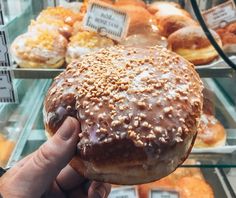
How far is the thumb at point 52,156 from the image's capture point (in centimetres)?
64

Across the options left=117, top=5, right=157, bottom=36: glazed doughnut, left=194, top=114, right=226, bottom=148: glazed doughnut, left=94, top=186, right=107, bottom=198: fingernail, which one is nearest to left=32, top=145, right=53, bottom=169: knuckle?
left=94, top=186, right=107, bottom=198: fingernail

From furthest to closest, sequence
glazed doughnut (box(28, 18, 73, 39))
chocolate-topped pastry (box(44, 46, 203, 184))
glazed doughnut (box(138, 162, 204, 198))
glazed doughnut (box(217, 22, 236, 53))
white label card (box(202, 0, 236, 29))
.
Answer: glazed doughnut (box(28, 18, 73, 39)), glazed doughnut (box(138, 162, 204, 198)), glazed doughnut (box(217, 22, 236, 53)), white label card (box(202, 0, 236, 29)), chocolate-topped pastry (box(44, 46, 203, 184))

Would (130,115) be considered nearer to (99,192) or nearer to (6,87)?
(99,192)

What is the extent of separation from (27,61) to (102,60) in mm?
557

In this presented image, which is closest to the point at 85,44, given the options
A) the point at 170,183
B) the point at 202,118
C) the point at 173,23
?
the point at 173,23

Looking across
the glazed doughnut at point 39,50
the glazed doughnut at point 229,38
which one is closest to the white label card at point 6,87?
the glazed doughnut at point 39,50

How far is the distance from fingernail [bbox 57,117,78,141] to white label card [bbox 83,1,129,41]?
2.03 ft

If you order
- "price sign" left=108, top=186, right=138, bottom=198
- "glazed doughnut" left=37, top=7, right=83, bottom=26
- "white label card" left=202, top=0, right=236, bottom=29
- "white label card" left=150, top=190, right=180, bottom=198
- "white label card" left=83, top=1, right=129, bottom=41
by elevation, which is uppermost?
"white label card" left=202, top=0, right=236, bottom=29

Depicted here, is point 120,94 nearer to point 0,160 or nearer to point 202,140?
point 202,140

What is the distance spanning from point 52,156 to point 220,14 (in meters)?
0.56

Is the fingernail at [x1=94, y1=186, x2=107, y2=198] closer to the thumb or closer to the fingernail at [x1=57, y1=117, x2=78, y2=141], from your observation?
the thumb

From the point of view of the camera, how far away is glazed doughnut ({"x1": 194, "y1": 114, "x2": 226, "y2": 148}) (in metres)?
1.11

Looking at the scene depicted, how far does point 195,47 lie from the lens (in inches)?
48.1

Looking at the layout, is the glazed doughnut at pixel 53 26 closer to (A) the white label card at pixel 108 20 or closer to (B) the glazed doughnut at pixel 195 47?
(A) the white label card at pixel 108 20
